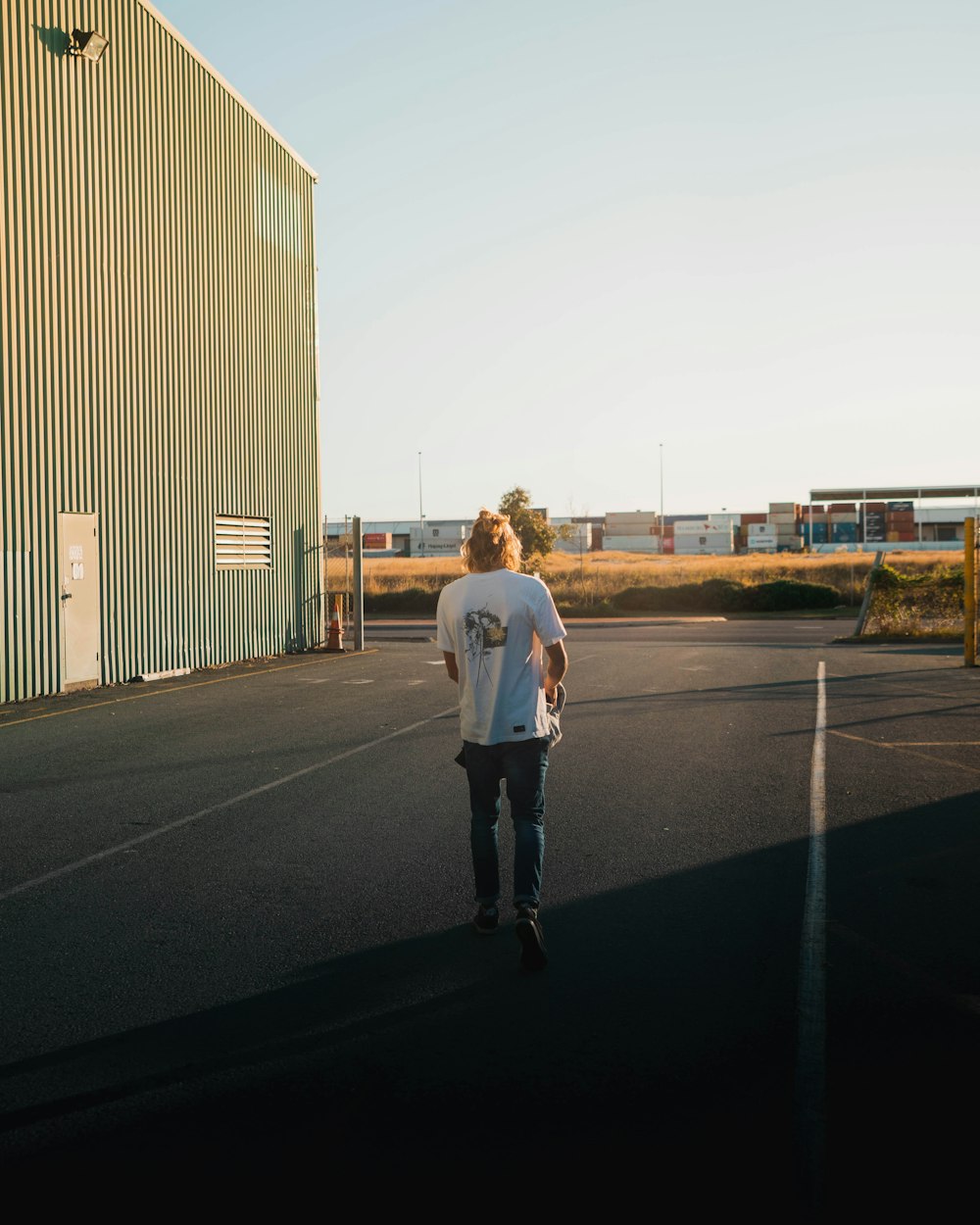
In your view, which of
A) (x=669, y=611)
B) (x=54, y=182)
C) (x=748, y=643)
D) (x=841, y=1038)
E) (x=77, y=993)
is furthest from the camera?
(x=669, y=611)

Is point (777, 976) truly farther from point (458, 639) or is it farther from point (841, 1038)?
point (458, 639)

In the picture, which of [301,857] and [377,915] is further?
[301,857]

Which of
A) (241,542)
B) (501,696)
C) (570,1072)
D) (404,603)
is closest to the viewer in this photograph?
(570,1072)

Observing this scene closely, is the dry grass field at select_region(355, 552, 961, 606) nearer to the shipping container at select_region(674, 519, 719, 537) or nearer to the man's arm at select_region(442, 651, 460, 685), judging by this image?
the man's arm at select_region(442, 651, 460, 685)

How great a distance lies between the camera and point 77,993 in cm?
490

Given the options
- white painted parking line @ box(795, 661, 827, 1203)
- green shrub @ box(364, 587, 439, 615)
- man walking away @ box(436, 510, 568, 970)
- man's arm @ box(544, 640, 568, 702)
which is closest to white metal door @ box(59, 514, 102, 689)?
white painted parking line @ box(795, 661, 827, 1203)

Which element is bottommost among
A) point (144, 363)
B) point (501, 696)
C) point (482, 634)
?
Answer: point (501, 696)

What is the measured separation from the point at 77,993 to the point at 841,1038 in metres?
3.08

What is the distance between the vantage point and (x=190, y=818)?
27.7 feet

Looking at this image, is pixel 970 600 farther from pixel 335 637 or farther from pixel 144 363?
pixel 144 363

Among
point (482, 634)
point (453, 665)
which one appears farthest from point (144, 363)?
point (482, 634)

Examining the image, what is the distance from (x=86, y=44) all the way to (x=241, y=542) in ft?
30.7

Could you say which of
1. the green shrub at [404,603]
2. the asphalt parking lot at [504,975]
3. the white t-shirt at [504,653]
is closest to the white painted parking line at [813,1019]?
the asphalt parking lot at [504,975]

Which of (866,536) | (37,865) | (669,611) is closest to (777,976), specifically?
(37,865)
